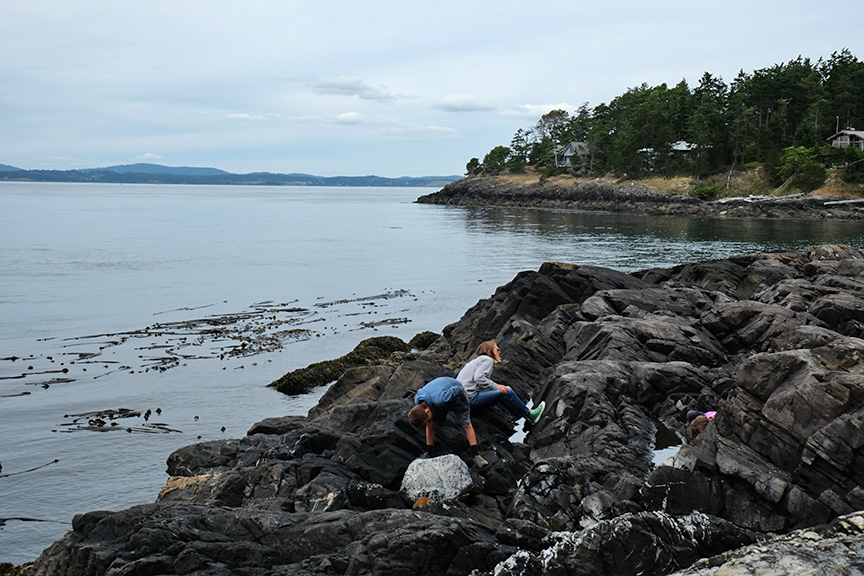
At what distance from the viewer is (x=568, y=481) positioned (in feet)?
32.3

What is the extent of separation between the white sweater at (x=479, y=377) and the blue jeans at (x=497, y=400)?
8cm

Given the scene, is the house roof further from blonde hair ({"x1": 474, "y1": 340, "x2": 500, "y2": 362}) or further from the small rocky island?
blonde hair ({"x1": 474, "y1": 340, "x2": 500, "y2": 362})

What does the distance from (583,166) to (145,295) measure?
372ft

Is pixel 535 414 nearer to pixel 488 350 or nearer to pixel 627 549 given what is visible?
pixel 488 350

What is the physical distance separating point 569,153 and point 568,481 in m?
144

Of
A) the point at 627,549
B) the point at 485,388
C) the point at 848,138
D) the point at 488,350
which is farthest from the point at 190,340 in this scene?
the point at 848,138

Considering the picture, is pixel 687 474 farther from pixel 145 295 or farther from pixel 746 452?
pixel 145 295

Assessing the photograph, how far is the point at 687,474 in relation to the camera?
900cm

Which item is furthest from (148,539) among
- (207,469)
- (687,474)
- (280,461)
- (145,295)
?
(145,295)

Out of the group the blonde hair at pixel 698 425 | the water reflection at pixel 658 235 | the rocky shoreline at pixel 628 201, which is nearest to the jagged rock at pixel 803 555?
the blonde hair at pixel 698 425

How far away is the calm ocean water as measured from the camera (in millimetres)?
14844

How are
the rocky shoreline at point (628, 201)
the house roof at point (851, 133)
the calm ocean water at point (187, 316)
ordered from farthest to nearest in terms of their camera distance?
the house roof at point (851, 133) < the rocky shoreline at point (628, 201) < the calm ocean water at point (187, 316)

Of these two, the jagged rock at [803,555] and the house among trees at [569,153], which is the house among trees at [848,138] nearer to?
the house among trees at [569,153]

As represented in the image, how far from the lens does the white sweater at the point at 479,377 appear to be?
13008 mm
